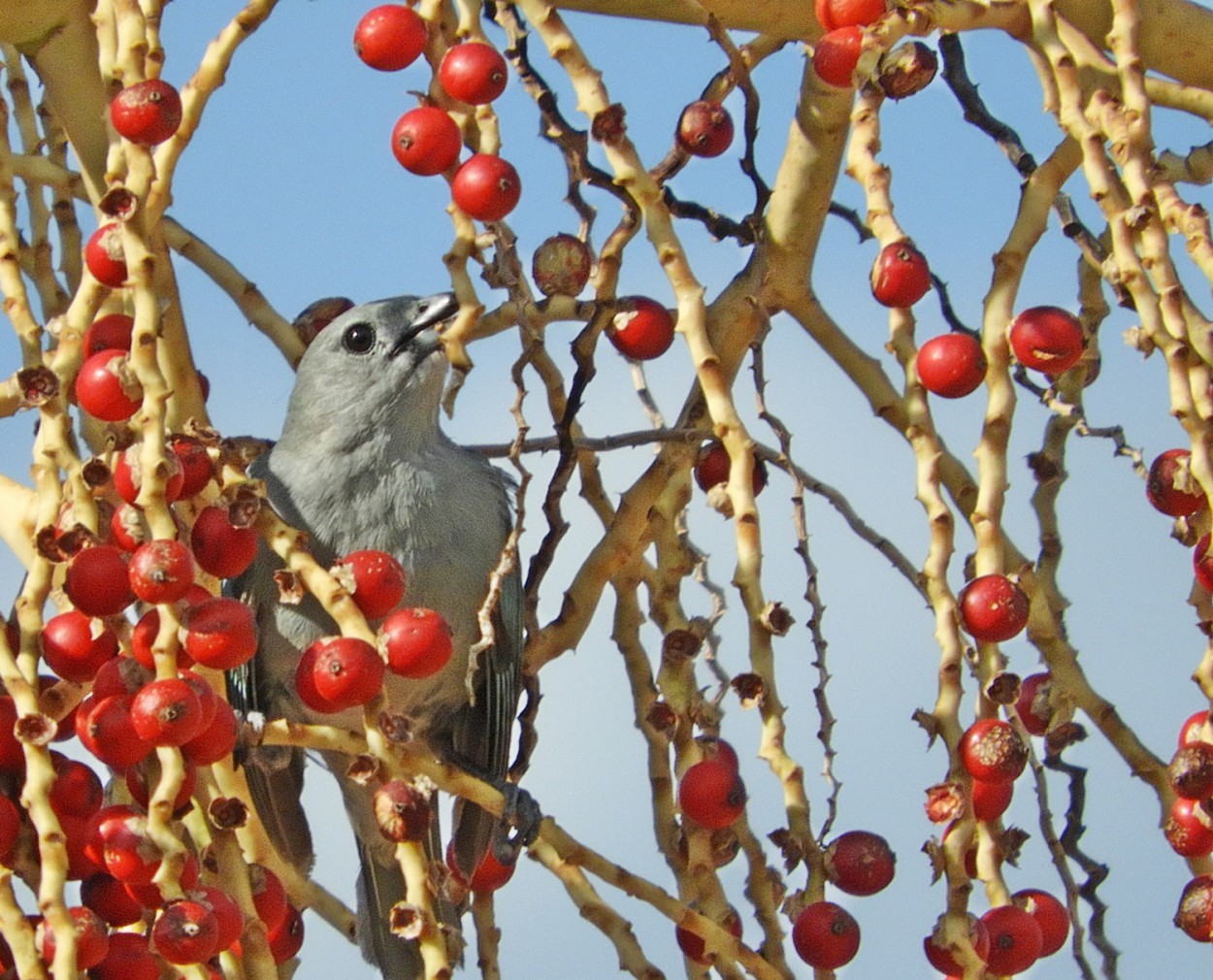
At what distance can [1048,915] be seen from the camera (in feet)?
7.66

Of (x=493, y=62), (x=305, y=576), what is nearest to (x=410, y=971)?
(x=305, y=576)

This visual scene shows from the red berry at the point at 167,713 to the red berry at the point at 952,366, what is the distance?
1156 mm

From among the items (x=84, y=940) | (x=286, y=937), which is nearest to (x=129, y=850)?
(x=84, y=940)

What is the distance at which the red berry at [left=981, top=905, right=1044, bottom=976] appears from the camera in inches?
85.4

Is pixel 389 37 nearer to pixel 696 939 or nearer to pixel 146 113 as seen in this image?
pixel 146 113

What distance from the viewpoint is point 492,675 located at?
3.94 m

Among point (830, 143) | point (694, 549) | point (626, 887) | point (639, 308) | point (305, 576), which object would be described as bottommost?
point (626, 887)

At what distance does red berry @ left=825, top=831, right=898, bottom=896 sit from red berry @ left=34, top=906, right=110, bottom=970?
3.20 ft

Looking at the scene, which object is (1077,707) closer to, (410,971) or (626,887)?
(626,887)

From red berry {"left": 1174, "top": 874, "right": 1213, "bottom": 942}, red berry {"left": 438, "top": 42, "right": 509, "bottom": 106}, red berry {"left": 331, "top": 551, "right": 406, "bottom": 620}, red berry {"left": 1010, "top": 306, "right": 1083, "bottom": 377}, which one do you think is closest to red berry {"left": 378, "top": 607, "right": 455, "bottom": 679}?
red berry {"left": 331, "top": 551, "right": 406, "bottom": 620}

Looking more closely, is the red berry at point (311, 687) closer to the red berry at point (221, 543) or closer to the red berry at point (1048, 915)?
the red berry at point (221, 543)

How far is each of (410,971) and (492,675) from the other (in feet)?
2.37

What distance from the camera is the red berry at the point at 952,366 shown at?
7.86 ft

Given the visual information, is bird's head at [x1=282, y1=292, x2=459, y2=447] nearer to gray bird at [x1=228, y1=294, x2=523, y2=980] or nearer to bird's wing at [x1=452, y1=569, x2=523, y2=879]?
gray bird at [x1=228, y1=294, x2=523, y2=980]
